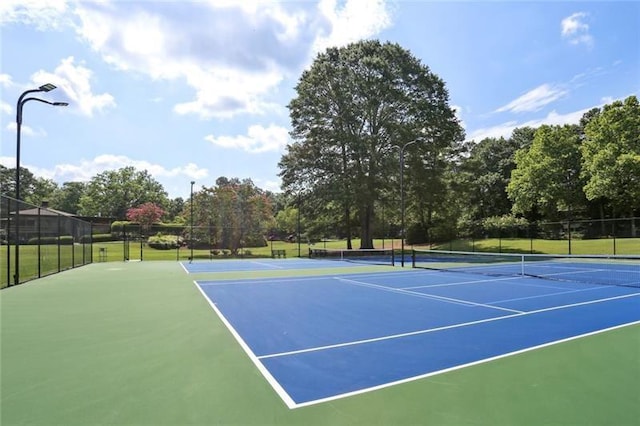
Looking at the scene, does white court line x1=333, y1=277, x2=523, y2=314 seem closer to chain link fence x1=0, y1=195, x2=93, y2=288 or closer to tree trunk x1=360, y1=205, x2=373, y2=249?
chain link fence x1=0, y1=195, x2=93, y2=288

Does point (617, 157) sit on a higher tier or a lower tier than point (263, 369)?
higher

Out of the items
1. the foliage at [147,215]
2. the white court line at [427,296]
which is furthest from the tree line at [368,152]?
the white court line at [427,296]

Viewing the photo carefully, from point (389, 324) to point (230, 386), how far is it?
3.64 m

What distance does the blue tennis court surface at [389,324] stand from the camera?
15.0 feet

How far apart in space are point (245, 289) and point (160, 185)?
7420 cm

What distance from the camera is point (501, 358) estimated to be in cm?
505

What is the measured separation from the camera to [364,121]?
3616 centimetres

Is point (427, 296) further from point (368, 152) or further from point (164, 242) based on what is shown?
point (164, 242)

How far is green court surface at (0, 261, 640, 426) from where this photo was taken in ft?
11.2

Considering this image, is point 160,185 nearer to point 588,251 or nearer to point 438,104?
point 438,104

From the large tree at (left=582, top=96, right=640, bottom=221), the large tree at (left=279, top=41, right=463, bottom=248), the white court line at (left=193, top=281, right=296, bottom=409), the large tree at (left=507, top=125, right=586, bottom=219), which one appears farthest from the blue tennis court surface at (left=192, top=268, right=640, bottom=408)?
the large tree at (left=507, top=125, right=586, bottom=219)

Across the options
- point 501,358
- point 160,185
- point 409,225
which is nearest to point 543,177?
point 409,225

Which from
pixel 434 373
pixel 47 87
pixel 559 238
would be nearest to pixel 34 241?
pixel 47 87

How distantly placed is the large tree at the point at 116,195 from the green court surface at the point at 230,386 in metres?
67.0
